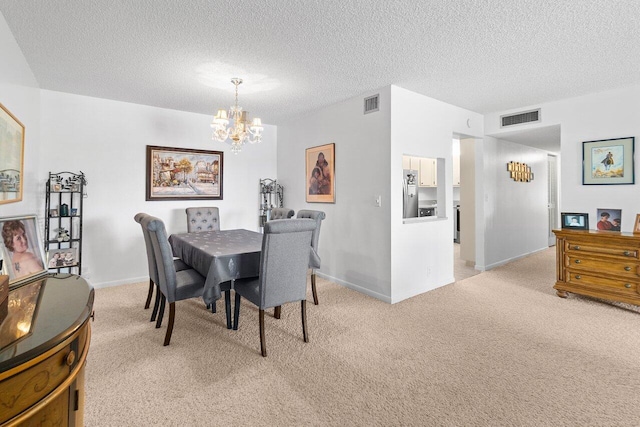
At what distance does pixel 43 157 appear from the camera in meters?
3.80

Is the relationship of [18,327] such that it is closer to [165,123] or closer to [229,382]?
[229,382]

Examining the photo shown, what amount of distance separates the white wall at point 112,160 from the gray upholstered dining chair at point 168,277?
6.53 ft

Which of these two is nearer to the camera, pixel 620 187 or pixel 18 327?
pixel 18 327

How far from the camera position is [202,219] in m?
4.51

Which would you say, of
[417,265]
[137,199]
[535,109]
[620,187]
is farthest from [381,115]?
[137,199]

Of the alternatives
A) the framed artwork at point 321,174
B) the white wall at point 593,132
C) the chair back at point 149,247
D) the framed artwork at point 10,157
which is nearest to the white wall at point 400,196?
the framed artwork at point 321,174

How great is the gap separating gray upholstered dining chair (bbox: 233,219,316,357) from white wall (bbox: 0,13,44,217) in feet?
6.58

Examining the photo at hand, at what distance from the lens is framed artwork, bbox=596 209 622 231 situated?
147 inches

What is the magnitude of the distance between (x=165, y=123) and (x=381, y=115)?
3.13 meters

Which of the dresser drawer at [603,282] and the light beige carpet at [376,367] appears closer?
the light beige carpet at [376,367]

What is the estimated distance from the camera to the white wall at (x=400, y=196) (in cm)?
367

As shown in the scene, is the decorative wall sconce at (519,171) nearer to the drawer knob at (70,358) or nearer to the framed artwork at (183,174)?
the framed artwork at (183,174)

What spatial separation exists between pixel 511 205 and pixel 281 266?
Answer: 4.91 m

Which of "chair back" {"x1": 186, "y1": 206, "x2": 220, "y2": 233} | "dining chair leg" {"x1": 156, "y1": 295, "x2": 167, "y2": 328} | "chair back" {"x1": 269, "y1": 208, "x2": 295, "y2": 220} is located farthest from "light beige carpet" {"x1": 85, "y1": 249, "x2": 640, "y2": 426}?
"chair back" {"x1": 186, "y1": 206, "x2": 220, "y2": 233}
